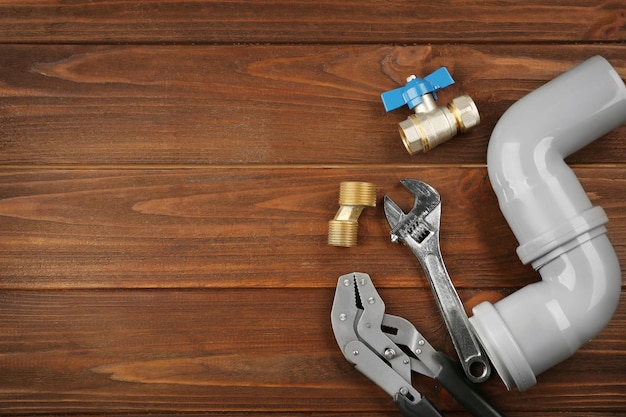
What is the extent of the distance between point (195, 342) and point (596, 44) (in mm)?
801

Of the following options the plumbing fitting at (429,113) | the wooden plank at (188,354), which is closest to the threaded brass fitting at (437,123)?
the plumbing fitting at (429,113)

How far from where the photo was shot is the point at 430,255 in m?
1.06

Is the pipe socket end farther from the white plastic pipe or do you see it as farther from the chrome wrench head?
the chrome wrench head

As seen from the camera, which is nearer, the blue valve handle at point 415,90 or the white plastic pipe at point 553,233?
the white plastic pipe at point 553,233

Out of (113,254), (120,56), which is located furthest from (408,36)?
(113,254)

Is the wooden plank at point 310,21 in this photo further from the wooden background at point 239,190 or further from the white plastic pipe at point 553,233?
the white plastic pipe at point 553,233

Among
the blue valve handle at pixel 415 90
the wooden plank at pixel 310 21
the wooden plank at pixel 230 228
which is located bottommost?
the wooden plank at pixel 230 228

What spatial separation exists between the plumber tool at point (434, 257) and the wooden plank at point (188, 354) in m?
0.05

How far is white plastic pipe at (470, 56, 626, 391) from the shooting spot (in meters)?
0.97

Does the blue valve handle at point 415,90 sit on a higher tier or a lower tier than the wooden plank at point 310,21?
lower

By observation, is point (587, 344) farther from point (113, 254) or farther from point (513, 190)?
point (113, 254)

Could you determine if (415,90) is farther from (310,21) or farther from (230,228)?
(230,228)

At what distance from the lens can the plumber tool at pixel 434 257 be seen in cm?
103

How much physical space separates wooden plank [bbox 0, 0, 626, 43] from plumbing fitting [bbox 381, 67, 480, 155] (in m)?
0.09
